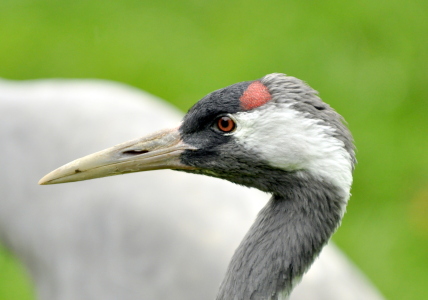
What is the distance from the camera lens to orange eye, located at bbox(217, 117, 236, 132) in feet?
8.34

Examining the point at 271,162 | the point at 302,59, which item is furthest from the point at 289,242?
the point at 302,59

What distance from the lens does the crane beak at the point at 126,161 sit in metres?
2.68

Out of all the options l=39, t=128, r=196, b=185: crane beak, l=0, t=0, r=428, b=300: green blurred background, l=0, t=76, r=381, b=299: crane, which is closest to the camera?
l=39, t=128, r=196, b=185: crane beak

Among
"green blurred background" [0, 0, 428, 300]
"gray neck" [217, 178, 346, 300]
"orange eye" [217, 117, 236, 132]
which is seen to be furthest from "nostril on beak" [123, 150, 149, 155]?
"green blurred background" [0, 0, 428, 300]

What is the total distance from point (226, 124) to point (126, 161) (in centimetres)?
43

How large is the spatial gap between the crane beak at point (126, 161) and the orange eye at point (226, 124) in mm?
188

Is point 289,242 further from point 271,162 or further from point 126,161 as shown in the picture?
point 126,161

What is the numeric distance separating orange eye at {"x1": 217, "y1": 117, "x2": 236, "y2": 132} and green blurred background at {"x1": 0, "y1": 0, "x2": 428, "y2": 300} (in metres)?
3.18

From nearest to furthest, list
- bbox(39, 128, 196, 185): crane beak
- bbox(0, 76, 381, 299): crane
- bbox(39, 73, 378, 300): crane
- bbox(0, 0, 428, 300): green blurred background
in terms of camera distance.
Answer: bbox(39, 73, 378, 300): crane, bbox(39, 128, 196, 185): crane beak, bbox(0, 76, 381, 299): crane, bbox(0, 0, 428, 300): green blurred background

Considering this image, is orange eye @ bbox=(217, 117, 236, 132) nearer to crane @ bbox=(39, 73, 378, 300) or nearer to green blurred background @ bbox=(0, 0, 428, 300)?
crane @ bbox=(39, 73, 378, 300)

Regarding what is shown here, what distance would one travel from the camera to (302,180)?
2.55 meters

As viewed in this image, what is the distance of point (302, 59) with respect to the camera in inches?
268

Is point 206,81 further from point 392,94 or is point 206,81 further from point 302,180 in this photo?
point 302,180

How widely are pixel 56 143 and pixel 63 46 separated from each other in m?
3.14
